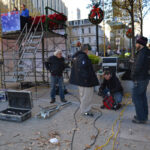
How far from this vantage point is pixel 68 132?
3877mm

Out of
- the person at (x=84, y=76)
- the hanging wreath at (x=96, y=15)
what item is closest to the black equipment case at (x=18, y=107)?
the person at (x=84, y=76)

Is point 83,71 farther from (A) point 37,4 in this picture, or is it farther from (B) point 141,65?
(A) point 37,4

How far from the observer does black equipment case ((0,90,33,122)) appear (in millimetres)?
4531

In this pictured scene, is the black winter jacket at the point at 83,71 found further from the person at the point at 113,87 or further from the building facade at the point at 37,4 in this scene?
the building facade at the point at 37,4

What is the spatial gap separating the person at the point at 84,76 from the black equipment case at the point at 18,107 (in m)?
1.37

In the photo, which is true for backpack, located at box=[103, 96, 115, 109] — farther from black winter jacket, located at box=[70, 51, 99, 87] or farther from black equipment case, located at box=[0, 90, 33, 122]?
black equipment case, located at box=[0, 90, 33, 122]

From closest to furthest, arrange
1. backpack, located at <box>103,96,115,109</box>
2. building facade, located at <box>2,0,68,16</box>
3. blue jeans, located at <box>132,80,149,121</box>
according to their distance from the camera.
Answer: blue jeans, located at <box>132,80,149,121</box>
backpack, located at <box>103,96,115,109</box>
building facade, located at <box>2,0,68,16</box>

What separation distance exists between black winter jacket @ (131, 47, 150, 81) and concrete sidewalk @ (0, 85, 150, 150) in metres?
1.13

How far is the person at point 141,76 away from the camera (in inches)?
154

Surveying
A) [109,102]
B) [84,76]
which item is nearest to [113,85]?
[109,102]

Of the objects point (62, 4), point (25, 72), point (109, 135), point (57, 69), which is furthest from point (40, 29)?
point (62, 4)

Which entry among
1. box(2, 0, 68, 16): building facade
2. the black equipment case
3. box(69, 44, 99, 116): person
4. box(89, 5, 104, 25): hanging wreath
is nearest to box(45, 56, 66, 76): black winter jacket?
box(69, 44, 99, 116): person

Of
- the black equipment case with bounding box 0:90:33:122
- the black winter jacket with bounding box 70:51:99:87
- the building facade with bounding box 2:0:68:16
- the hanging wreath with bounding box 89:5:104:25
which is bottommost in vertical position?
the black equipment case with bounding box 0:90:33:122

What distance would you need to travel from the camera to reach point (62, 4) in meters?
65.6
